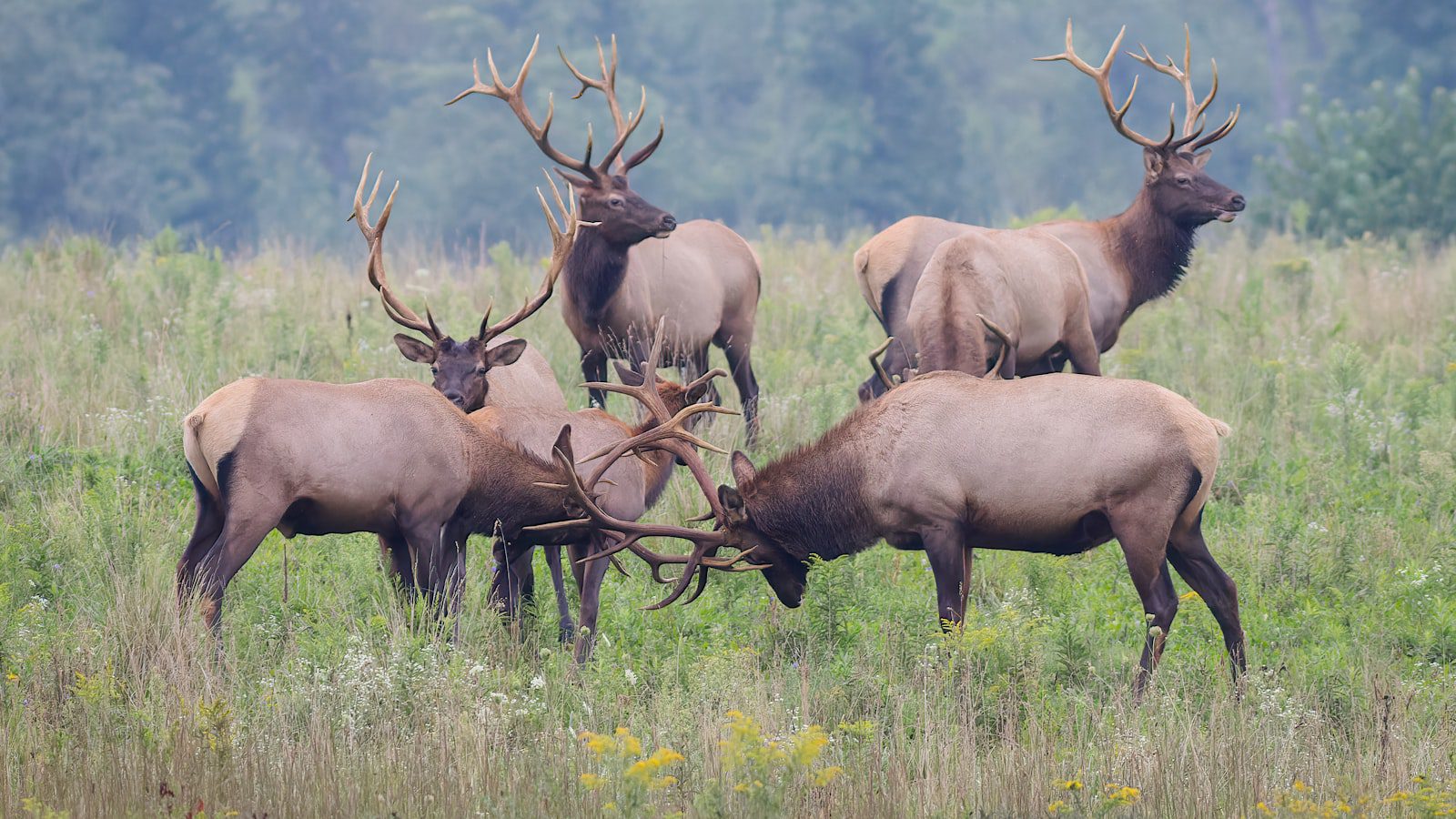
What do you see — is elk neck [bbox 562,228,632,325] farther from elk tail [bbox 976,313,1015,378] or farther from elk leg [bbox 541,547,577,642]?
elk leg [bbox 541,547,577,642]

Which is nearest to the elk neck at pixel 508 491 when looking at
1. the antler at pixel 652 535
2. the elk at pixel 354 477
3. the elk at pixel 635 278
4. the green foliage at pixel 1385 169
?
the elk at pixel 354 477

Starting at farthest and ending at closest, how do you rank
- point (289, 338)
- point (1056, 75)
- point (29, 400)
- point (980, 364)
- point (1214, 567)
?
1. point (1056, 75)
2. point (289, 338)
3. point (29, 400)
4. point (980, 364)
5. point (1214, 567)

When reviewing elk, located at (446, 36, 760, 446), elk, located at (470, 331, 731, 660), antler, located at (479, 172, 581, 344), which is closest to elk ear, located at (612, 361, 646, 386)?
elk, located at (470, 331, 731, 660)

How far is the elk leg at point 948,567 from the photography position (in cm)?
681

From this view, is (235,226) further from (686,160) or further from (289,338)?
(289,338)

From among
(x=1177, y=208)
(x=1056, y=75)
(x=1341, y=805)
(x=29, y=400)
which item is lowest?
(x=1341, y=805)

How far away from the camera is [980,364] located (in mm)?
8844

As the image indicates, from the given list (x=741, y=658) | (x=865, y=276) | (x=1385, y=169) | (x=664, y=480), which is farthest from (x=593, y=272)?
(x=1385, y=169)

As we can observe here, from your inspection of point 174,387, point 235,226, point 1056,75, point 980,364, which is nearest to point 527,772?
point 980,364

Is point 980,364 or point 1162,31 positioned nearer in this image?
point 980,364

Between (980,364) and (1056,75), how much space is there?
35153 mm

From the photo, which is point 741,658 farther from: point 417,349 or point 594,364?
point 594,364

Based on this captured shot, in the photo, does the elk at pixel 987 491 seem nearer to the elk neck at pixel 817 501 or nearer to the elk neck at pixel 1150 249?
the elk neck at pixel 817 501

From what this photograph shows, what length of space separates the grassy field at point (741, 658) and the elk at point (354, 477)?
0.91 ft
